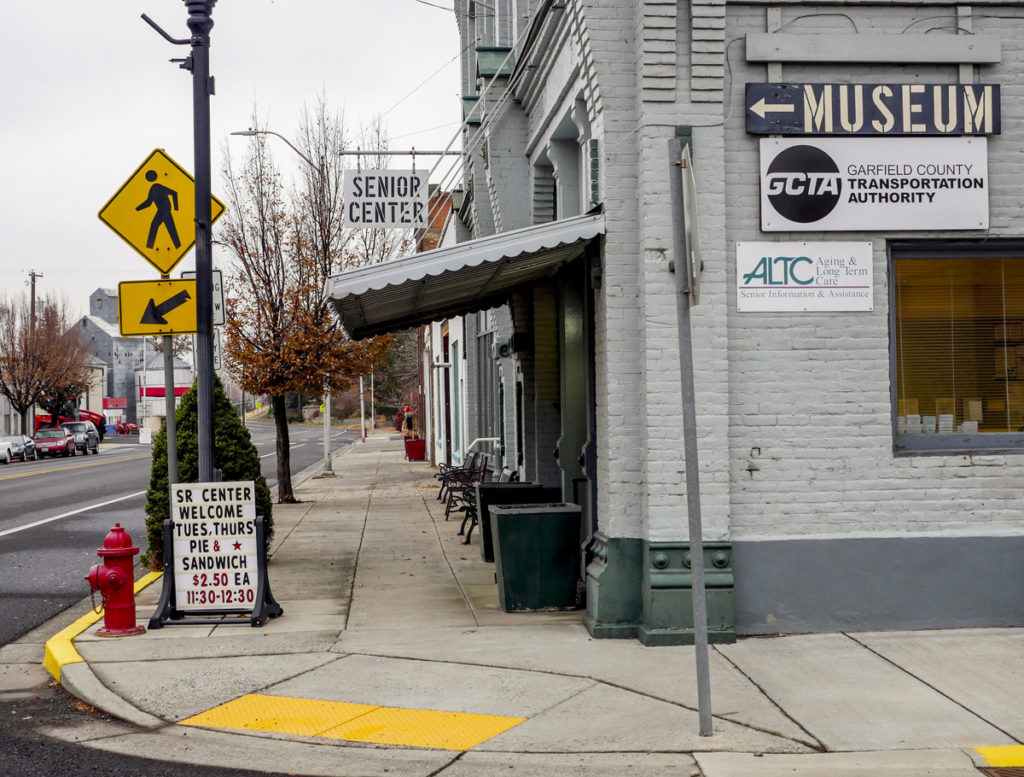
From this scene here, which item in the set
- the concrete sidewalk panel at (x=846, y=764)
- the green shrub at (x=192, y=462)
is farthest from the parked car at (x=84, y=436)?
the concrete sidewalk panel at (x=846, y=764)

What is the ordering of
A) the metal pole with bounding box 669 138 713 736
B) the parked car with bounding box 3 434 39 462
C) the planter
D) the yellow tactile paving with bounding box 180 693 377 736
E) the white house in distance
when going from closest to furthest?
the metal pole with bounding box 669 138 713 736, the yellow tactile paving with bounding box 180 693 377 736, the white house in distance, the planter, the parked car with bounding box 3 434 39 462

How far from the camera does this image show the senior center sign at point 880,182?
807 centimetres

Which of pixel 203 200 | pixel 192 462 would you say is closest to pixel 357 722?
pixel 203 200

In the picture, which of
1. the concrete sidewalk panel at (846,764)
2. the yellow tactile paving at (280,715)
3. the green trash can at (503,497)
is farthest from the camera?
the green trash can at (503,497)

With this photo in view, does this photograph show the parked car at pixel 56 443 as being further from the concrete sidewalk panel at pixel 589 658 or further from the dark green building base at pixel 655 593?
the dark green building base at pixel 655 593

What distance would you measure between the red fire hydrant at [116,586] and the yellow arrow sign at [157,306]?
161cm

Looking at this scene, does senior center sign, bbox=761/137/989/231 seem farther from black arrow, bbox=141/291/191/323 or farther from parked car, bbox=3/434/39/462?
parked car, bbox=3/434/39/462

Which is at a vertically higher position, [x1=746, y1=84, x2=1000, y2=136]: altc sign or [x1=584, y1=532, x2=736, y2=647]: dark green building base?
[x1=746, y1=84, x2=1000, y2=136]: altc sign

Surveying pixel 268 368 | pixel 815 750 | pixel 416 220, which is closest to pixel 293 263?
pixel 268 368

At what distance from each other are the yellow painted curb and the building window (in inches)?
244

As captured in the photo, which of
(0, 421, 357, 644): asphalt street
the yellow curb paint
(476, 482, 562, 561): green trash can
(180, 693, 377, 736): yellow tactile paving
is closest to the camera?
the yellow curb paint

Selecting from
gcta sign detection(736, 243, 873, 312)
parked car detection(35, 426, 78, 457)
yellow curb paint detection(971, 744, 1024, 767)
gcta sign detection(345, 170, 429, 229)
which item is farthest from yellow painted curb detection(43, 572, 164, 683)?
parked car detection(35, 426, 78, 457)

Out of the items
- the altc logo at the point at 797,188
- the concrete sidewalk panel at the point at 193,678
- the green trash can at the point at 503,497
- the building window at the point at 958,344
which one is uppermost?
the altc logo at the point at 797,188

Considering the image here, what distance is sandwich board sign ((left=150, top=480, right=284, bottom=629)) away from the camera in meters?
8.56
